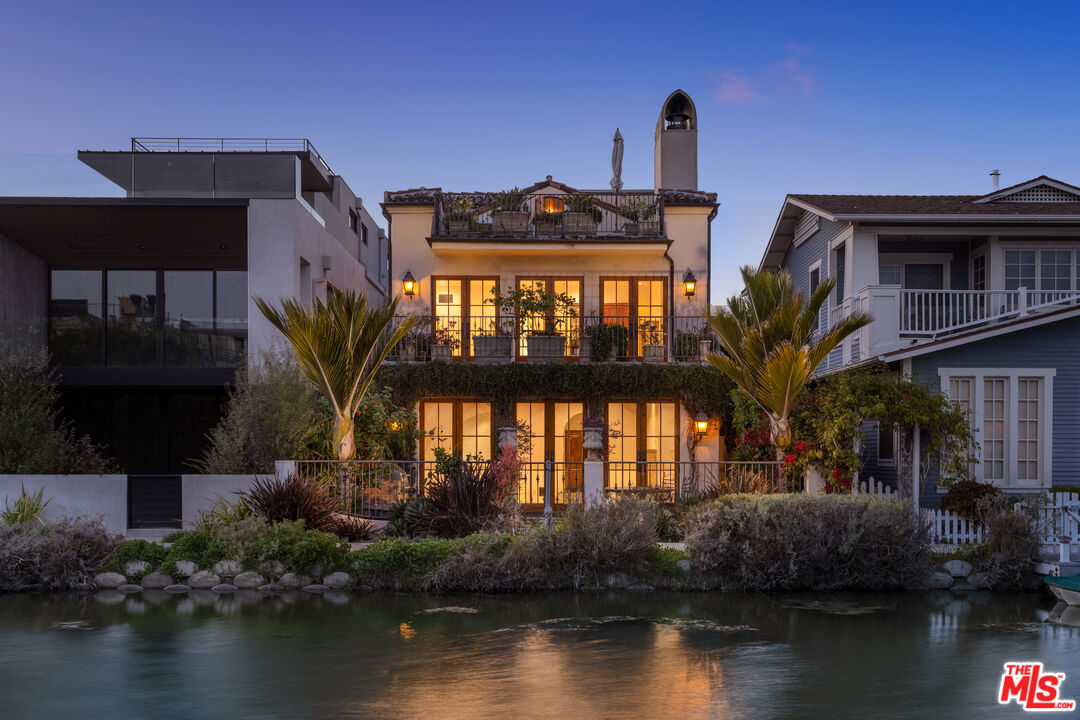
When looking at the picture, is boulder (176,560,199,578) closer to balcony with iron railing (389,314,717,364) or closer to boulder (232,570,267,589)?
boulder (232,570,267,589)

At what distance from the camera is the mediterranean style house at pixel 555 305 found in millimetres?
17797

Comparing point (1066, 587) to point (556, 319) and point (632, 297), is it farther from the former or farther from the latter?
point (632, 297)

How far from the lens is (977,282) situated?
57.7 feet

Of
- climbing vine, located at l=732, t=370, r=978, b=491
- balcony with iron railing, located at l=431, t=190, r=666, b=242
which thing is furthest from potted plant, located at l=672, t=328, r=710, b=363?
climbing vine, located at l=732, t=370, r=978, b=491

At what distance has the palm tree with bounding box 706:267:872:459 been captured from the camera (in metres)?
13.3

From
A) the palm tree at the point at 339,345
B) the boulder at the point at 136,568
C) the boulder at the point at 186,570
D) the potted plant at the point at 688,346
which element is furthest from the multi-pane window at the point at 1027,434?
the boulder at the point at 136,568

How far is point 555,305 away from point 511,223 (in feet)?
6.71

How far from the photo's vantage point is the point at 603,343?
58.5 feet

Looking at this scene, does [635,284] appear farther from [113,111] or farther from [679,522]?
[113,111]

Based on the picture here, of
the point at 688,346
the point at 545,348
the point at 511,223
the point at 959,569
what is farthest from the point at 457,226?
the point at 959,569

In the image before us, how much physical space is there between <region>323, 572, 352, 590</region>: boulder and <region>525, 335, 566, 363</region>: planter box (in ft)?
23.9

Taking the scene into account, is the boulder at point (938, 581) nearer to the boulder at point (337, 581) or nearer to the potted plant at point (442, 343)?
the boulder at point (337, 581)

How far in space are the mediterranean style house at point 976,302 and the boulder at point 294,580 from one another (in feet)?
31.6

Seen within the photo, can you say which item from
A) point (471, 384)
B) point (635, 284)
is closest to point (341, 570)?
A: point (471, 384)
